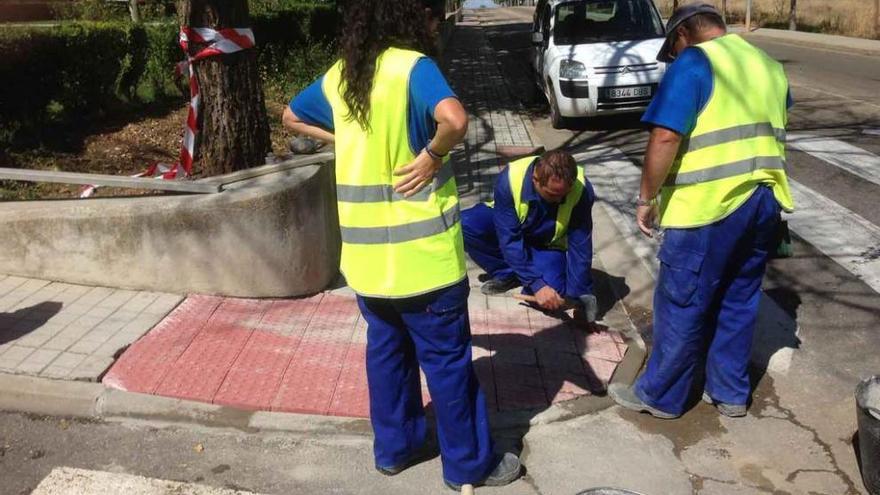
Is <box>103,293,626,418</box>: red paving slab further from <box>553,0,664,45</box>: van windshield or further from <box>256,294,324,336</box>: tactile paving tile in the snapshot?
<box>553,0,664,45</box>: van windshield

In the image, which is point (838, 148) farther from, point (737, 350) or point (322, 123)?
point (322, 123)

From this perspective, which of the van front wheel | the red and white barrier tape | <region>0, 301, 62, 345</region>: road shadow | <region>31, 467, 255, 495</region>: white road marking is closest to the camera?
<region>31, 467, 255, 495</region>: white road marking

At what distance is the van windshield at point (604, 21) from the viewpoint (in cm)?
1174

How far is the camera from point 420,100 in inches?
111

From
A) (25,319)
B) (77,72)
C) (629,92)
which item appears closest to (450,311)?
(25,319)

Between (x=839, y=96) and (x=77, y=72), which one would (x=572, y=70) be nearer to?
(x=839, y=96)

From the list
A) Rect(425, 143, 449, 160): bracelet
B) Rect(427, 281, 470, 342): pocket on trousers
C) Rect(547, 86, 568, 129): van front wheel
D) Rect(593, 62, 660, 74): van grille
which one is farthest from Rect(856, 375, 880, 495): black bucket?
Rect(547, 86, 568, 129): van front wheel

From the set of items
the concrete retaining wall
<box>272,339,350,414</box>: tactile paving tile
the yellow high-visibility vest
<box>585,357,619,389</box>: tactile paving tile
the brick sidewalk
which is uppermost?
the yellow high-visibility vest

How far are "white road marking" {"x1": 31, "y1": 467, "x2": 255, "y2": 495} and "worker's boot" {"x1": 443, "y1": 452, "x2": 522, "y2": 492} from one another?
3.08ft

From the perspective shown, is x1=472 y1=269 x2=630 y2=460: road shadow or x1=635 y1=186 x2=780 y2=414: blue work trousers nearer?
x1=635 y1=186 x2=780 y2=414: blue work trousers

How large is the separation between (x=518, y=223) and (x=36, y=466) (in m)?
2.81

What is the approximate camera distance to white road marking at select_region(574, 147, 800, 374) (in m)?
4.63

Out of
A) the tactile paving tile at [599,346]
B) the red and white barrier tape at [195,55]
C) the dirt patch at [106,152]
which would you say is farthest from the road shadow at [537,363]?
the dirt patch at [106,152]

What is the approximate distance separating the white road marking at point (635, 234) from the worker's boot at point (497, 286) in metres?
1.11
